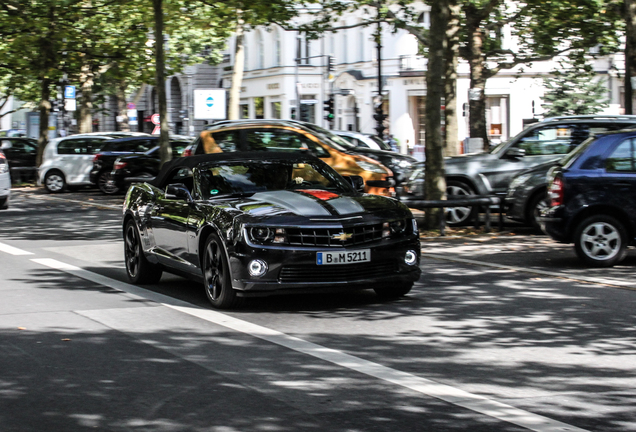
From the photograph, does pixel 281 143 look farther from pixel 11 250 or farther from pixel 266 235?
pixel 266 235

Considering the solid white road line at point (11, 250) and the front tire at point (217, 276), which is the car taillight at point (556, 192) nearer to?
the front tire at point (217, 276)

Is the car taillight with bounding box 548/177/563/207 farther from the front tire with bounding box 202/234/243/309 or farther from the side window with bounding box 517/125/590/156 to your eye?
the side window with bounding box 517/125/590/156

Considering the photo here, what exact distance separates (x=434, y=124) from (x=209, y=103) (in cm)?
2226

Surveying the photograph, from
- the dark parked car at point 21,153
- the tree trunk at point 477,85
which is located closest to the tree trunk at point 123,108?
the dark parked car at point 21,153

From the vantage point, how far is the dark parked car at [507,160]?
16.7 meters

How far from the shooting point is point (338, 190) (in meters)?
9.63

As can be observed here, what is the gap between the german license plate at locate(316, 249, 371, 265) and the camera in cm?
839

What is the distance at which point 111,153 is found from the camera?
2858 cm

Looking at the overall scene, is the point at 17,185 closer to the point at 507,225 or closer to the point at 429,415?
the point at 507,225

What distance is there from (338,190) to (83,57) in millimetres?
27766

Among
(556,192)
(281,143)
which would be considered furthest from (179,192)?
(281,143)

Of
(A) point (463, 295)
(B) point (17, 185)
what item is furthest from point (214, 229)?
(B) point (17, 185)

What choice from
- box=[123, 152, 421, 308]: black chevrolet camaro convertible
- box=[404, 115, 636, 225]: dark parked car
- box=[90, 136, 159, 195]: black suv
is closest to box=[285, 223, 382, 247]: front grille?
box=[123, 152, 421, 308]: black chevrolet camaro convertible

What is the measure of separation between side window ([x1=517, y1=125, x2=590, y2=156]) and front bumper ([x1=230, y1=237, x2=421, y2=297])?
8786 millimetres
